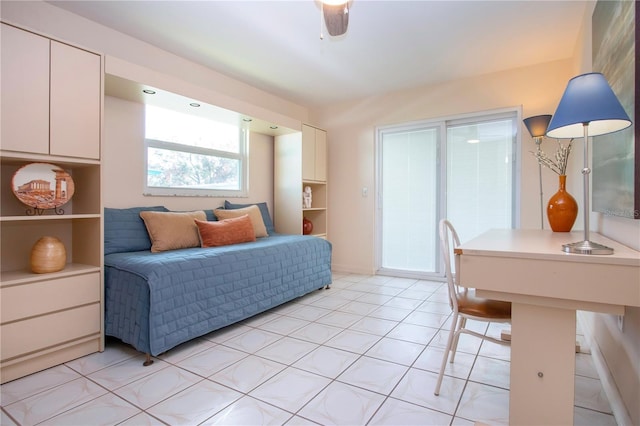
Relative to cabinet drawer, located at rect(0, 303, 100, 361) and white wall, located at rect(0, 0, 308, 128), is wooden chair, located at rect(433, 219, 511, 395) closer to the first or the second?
cabinet drawer, located at rect(0, 303, 100, 361)

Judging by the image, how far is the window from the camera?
10.3 ft

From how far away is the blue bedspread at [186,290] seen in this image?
200 centimetres

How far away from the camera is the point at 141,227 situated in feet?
8.89

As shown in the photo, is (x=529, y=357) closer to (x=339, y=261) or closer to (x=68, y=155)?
(x=68, y=155)

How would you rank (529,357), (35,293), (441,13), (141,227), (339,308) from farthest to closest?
1. (339,308)
2. (141,227)
3. (441,13)
4. (35,293)
5. (529,357)

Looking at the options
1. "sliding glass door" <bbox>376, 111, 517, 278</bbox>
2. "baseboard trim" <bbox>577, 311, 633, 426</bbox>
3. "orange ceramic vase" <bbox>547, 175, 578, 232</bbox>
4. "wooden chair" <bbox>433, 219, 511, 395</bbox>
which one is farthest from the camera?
"sliding glass door" <bbox>376, 111, 517, 278</bbox>

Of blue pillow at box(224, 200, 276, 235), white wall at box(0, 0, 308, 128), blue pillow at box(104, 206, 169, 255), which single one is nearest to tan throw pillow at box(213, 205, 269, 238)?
blue pillow at box(224, 200, 276, 235)

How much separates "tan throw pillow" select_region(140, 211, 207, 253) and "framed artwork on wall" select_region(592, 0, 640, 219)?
2877mm

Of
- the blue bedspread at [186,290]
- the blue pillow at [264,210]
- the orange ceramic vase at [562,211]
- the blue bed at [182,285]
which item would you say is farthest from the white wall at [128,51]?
the orange ceramic vase at [562,211]

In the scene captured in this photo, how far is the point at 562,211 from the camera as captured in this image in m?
1.94

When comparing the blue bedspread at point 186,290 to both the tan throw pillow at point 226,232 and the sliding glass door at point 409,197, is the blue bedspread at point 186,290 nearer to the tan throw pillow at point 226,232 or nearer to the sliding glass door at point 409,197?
the tan throw pillow at point 226,232

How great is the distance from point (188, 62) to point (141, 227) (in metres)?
1.72

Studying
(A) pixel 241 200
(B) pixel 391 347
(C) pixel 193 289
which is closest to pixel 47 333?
(C) pixel 193 289

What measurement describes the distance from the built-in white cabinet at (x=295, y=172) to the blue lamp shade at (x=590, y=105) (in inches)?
123
